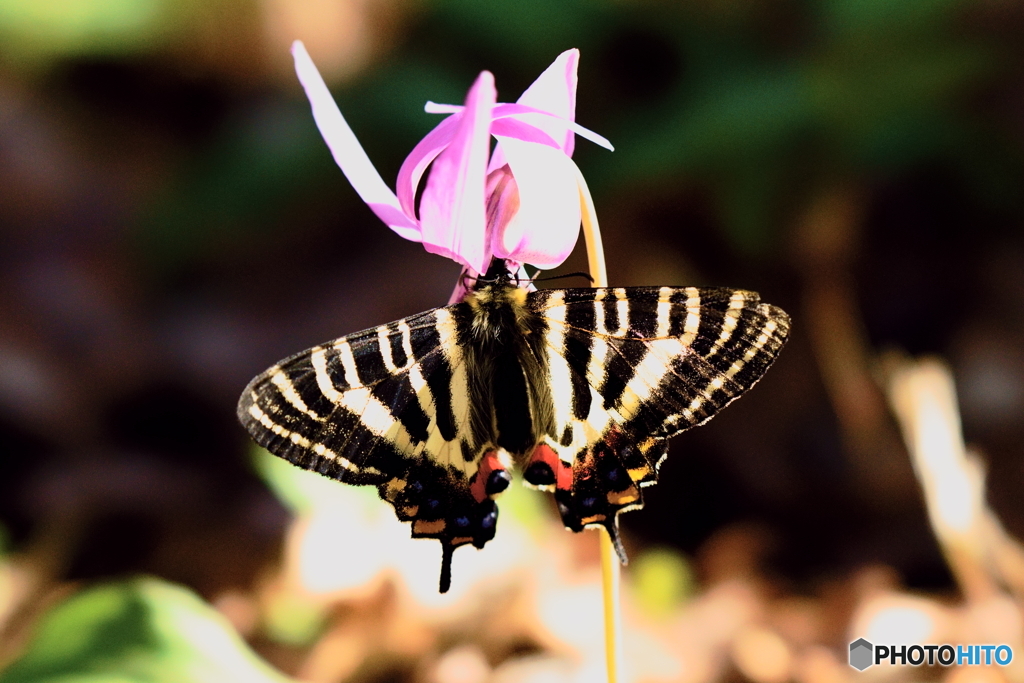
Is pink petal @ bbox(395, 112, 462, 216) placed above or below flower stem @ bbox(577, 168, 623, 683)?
above

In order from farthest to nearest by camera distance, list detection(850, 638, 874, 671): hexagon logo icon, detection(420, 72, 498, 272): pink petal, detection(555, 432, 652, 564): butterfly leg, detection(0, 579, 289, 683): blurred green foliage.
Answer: detection(850, 638, 874, 671): hexagon logo icon < detection(0, 579, 289, 683): blurred green foliage < detection(555, 432, 652, 564): butterfly leg < detection(420, 72, 498, 272): pink petal

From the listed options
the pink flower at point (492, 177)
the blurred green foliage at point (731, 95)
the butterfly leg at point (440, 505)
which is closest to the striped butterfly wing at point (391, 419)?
the butterfly leg at point (440, 505)

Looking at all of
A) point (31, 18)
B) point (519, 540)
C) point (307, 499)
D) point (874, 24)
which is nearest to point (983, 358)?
point (874, 24)

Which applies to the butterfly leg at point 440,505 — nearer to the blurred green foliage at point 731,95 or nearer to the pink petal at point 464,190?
the pink petal at point 464,190

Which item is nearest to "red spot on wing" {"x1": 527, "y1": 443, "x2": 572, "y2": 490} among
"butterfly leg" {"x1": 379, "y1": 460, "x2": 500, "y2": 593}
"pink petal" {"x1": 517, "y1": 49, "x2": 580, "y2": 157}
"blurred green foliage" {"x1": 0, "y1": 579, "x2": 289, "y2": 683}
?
"butterfly leg" {"x1": 379, "y1": 460, "x2": 500, "y2": 593}

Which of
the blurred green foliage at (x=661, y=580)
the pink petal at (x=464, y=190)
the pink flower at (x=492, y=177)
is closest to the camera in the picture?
the pink petal at (x=464, y=190)

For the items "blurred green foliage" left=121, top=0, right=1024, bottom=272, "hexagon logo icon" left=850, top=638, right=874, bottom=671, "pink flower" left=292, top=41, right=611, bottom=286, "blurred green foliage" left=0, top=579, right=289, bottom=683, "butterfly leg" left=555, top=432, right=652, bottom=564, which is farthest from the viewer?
"blurred green foliage" left=121, top=0, right=1024, bottom=272

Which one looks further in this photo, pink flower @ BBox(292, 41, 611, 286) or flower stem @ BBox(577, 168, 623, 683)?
flower stem @ BBox(577, 168, 623, 683)

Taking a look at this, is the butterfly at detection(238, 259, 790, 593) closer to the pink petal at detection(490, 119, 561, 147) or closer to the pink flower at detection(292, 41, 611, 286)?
the pink flower at detection(292, 41, 611, 286)

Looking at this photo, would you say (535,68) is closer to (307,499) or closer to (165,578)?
(307,499)
